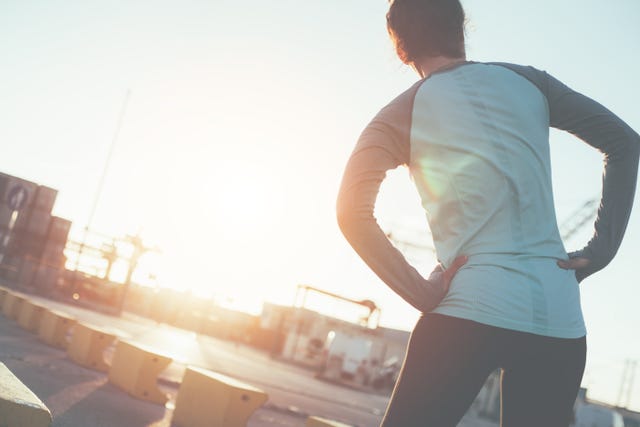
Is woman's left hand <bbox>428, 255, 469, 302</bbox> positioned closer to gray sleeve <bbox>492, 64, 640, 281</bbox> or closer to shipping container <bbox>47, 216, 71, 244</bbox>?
gray sleeve <bbox>492, 64, 640, 281</bbox>

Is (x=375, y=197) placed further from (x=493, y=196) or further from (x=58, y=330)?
(x=58, y=330)

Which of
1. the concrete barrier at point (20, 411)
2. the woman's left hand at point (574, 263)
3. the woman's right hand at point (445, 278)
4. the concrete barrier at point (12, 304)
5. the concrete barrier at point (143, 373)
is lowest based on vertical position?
the concrete barrier at point (12, 304)

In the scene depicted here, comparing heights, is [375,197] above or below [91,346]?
above

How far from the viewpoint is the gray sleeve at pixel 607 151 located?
54.0 inches

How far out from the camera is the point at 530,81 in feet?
4.49

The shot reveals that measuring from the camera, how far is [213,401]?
4844 millimetres

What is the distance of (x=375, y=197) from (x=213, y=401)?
161 inches

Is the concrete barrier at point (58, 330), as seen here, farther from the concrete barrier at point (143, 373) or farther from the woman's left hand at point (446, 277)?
the woman's left hand at point (446, 277)

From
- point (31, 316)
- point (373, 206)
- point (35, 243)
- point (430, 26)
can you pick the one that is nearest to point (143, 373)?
point (31, 316)

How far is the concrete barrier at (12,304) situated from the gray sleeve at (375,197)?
11359 millimetres

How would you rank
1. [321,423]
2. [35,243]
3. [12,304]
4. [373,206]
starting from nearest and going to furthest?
[373,206] < [321,423] < [12,304] < [35,243]

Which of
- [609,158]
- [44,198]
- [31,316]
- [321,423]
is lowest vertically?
[31,316]

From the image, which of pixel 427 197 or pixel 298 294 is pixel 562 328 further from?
pixel 298 294

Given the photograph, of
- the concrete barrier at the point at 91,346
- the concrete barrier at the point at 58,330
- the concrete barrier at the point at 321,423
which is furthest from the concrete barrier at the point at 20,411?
the concrete barrier at the point at 58,330
